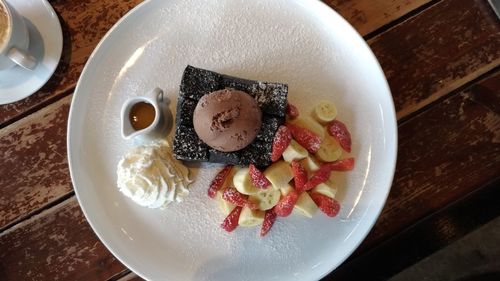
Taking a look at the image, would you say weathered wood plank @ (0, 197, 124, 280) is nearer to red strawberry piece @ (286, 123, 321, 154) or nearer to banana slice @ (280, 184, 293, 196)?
banana slice @ (280, 184, 293, 196)

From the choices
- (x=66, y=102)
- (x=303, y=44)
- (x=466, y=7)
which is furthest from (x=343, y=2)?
(x=66, y=102)

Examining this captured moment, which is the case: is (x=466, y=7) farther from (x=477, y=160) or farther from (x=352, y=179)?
(x=352, y=179)

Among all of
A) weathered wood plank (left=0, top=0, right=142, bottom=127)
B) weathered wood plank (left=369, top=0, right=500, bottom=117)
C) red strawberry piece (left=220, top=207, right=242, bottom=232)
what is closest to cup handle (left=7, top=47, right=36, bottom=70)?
weathered wood plank (left=0, top=0, right=142, bottom=127)

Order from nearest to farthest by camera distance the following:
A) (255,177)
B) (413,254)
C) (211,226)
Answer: (255,177)
(211,226)
(413,254)

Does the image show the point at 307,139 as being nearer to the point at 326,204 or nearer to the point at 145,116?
the point at 326,204

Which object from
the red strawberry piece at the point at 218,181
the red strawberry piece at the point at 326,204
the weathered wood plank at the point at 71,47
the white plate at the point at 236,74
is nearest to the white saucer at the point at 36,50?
the weathered wood plank at the point at 71,47

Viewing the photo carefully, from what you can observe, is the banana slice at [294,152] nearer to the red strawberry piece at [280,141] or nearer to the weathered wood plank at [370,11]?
the red strawberry piece at [280,141]
